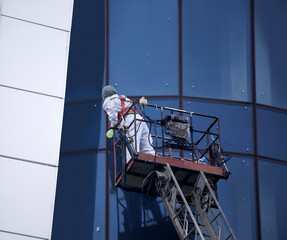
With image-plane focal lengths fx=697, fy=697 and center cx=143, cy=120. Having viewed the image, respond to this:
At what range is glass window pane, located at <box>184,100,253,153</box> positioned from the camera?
66.6 feet

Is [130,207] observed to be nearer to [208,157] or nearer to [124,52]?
[208,157]

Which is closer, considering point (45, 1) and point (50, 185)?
point (50, 185)

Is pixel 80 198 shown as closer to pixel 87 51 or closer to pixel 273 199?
pixel 87 51

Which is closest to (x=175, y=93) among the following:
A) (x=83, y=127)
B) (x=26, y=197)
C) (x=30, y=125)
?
(x=83, y=127)

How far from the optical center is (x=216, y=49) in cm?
2128

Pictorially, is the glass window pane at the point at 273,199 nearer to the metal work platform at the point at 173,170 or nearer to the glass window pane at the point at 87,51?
the metal work platform at the point at 173,170

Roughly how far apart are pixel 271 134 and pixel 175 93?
124 inches

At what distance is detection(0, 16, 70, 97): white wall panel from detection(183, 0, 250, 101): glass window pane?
13.6 ft

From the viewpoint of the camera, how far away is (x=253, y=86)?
21172 mm

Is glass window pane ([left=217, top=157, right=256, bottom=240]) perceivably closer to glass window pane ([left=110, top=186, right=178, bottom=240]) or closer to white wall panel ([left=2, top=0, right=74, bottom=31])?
glass window pane ([left=110, top=186, right=178, bottom=240])

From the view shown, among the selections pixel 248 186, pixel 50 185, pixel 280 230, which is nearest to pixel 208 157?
pixel 248 186

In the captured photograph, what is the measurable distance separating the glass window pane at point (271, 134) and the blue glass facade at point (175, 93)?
34 millimetres

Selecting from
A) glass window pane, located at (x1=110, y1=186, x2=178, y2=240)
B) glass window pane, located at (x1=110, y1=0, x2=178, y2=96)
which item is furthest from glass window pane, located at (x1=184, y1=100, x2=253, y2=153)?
glass window pane, located at (x1=110, y1=186, x2=178, y2=240)

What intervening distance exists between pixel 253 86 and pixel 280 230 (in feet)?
14.6
